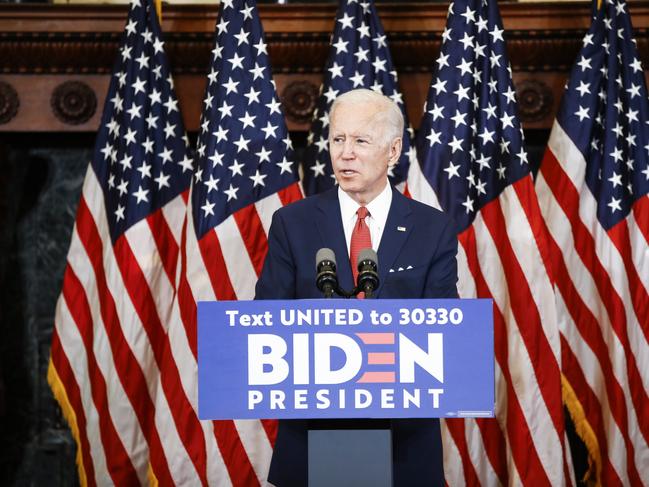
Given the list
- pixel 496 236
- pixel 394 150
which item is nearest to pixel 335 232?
pixel 394 150

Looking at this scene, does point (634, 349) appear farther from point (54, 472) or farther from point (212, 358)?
point (54, 472)

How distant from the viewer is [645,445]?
13.8 ft

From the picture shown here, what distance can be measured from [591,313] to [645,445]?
0.63m

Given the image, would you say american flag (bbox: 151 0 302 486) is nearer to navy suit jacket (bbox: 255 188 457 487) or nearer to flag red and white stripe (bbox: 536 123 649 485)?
flag red and white stripe (bbox: 536 123 649 485)

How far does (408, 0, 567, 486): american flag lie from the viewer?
414 cm

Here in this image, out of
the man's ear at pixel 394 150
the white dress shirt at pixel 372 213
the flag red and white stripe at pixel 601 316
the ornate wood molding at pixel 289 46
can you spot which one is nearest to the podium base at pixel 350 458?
the white dress shirt at pixel 372 213

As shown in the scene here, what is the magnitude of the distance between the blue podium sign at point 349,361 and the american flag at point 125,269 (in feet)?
7.18

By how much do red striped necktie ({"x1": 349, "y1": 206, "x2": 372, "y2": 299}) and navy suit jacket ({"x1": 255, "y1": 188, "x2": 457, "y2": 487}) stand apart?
0.03 m

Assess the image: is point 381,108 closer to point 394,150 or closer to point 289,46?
point 394,150

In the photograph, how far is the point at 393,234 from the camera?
8.76ft

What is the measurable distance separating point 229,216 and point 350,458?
2.18 metres

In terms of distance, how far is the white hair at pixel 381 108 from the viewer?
275cm

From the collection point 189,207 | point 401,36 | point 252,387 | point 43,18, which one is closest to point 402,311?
point 252,387

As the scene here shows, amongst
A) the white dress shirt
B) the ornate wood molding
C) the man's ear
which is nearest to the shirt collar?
the white dress shirt
